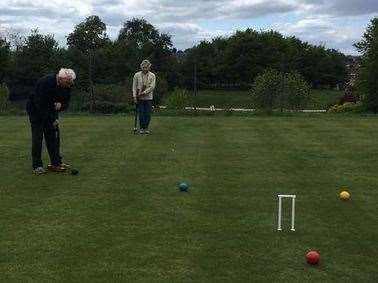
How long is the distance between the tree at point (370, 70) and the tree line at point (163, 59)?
11.9 feet

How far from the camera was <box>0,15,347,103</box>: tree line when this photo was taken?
34469mm

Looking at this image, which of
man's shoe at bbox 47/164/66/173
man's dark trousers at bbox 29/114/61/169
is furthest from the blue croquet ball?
man's dark trousers at bbox 29/114/61/169

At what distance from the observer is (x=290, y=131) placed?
14.6 meters

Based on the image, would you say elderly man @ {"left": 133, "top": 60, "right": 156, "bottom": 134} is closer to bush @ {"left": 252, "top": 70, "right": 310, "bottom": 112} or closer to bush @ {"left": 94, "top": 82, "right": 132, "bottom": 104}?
bush @ {"left": 252, "top": 70, "right": 310, "bottom": 112}

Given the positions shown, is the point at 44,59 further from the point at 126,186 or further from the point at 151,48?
the point at 126,186

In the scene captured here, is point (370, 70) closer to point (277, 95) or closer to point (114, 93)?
Answer: point (277, 95)

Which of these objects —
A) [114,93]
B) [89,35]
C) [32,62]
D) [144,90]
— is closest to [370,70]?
[114,93]

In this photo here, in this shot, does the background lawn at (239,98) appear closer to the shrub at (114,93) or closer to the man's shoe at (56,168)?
the shrub at (114,93)

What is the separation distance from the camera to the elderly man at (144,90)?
13867 millimetres

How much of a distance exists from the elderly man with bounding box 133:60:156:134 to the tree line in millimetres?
7547

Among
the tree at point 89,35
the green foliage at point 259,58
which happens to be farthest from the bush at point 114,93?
the tree at point 89,35

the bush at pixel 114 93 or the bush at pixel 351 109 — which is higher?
the bush at pixel 114 93

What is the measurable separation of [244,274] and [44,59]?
124 feet

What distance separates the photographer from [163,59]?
57.2 metres
